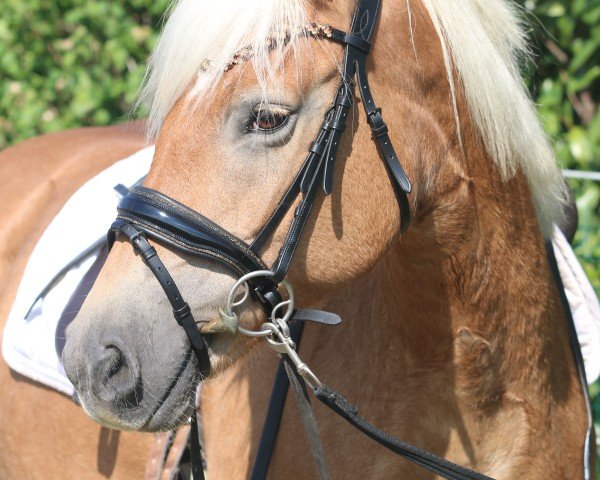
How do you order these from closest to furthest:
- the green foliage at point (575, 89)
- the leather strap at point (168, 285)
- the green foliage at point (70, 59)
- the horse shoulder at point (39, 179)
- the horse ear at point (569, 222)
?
the leather strap at point (168, 285), the horse ear at point (569, 222), the horse shoulder at point (39, 179), the green foliage at point (575, 89), the green foliage at point (70, 59)

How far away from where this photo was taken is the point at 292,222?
146cm

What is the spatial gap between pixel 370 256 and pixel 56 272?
3.95 feet

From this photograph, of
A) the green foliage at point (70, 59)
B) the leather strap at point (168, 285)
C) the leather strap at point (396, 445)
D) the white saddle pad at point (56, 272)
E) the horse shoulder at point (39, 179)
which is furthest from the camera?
the green foliage at point (70, 59)

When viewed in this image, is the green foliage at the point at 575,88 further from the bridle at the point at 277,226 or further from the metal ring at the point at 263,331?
the metal ring at the point at 263,331

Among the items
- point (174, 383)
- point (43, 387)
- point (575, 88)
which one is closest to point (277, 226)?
point (174, 383)

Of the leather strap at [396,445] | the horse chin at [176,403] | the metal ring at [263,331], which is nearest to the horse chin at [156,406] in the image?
the horse chin at [176,403]

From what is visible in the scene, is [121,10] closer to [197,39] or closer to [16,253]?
[16,253]

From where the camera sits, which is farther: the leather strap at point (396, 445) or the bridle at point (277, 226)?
the leather strap at point (396, 445)

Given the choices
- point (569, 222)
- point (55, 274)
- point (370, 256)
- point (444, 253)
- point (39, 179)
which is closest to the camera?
point (370, 256)

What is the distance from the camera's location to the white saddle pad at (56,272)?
2.34 m

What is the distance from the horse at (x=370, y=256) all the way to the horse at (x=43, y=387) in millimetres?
448

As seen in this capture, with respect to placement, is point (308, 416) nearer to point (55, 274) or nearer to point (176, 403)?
point (176, 403)

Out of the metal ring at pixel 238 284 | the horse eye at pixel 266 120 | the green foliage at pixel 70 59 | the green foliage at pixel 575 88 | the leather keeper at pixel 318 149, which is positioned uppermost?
the horse eye at pixel 266 120

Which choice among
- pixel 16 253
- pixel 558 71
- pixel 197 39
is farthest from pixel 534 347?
pixel 558 71
